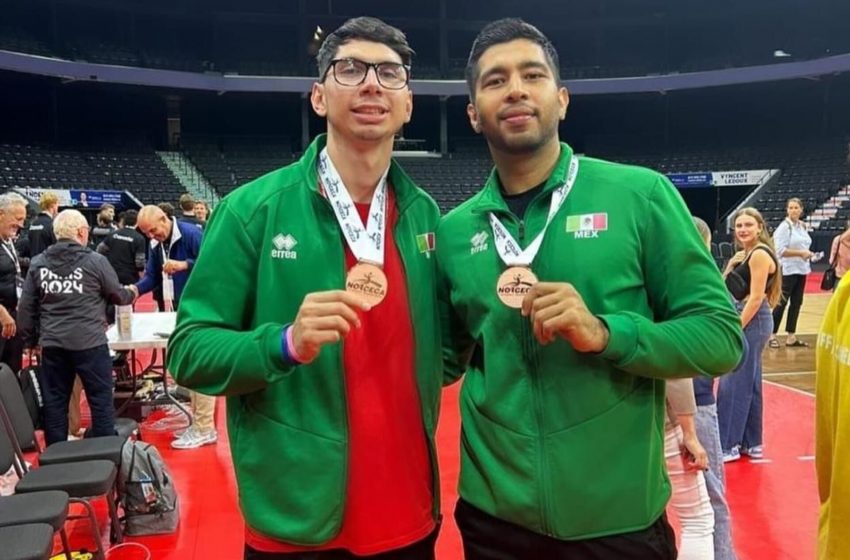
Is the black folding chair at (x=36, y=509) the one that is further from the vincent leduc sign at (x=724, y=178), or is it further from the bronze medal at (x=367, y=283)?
the vincent leduc sign at (x=724, y=178)

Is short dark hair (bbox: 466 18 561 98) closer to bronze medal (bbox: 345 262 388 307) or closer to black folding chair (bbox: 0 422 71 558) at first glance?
bronze medal (bbox: 345 262 388 307)

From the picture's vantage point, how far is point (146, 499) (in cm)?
348

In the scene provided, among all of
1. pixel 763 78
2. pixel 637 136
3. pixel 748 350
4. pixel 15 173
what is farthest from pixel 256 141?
pixel 748 350

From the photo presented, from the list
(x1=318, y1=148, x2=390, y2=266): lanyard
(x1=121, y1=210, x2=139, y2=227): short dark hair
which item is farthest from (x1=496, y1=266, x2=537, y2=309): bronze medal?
(x1=121, y1=210, x2=139, y2=227): short dark hair

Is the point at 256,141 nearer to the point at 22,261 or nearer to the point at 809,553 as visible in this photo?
the point at 22,261

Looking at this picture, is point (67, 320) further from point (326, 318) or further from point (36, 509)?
point (326, 318)

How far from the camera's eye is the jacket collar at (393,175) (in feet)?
4.87

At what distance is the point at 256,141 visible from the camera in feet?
77.7

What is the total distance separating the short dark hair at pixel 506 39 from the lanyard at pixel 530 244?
0.85ft

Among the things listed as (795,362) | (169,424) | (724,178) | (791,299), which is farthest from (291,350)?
(724,178)

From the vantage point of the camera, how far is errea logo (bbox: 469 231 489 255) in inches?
59.4

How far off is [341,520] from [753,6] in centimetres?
2603

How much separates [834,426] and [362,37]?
48.2 inches

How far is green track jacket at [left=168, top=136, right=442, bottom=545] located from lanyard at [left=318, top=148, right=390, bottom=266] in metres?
0.02
